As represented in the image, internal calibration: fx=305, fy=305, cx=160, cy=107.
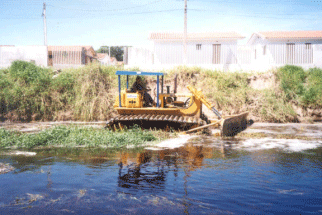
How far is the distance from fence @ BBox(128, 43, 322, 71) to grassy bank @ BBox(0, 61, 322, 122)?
10.8 feet

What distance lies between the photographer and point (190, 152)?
8.91 metres

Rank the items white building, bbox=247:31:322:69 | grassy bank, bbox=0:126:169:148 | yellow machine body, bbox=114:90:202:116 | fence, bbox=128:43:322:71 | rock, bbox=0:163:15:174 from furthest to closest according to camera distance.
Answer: white building, bbox=247:31:322:69
fence, bbox=128:43:322:71
yellow machine body, bbox=114:90:202:116
grassy bank, bbox=0:126:169:148
rock, bbox=0:163:15:174

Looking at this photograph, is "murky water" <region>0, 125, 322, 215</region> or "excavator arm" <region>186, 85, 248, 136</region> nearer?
"murky water" <region>0, 125, 322, 215</region>

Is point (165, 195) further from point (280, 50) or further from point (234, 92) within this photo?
point (280, 50)

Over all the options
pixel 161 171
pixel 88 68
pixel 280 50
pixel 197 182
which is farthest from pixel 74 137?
pixel 280 50

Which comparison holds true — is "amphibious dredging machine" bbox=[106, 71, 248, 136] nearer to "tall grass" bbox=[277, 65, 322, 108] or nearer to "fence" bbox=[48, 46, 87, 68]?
"tall grass" bbox=[277, 65, 322, 108]

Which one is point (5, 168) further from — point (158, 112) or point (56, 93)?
point (56, 93)

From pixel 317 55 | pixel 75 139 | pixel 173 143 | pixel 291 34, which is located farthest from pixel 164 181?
pixel 291 34

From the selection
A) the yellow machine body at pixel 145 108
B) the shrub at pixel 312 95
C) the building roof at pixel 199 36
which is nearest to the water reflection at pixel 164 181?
the yellow machine body at pixel 145 108

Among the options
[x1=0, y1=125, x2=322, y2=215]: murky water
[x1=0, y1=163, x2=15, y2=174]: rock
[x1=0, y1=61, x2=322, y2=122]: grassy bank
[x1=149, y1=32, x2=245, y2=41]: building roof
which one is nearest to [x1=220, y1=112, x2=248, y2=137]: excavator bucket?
[x1=0, y1=125, x2=322, y2=215]: murky water

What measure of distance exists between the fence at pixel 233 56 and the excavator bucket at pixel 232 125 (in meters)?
9.24

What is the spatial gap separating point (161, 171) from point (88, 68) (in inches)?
547

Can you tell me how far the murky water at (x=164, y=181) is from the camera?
4945 mm

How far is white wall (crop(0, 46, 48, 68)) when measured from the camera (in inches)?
1037
